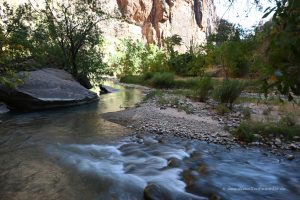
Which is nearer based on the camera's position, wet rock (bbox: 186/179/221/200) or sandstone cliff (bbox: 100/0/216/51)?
wet rock (bbox: 186/179/221/200)

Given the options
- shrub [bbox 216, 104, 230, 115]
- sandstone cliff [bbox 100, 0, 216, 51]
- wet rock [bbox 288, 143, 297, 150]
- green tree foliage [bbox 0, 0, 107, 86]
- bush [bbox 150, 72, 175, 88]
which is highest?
sandstone cliff [bbox 100, 0, 216, 51]

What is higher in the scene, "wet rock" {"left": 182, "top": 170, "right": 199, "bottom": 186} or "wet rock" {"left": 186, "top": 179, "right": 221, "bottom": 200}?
"wet rock" {"left": 182, "top": 170, "right": 199, "bottom": 186}

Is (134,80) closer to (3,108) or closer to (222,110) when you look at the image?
(3,108)

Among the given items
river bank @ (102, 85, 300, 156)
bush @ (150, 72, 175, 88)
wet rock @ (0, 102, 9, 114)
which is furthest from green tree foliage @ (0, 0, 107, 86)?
river bank @ (102, 85, 300, 156)

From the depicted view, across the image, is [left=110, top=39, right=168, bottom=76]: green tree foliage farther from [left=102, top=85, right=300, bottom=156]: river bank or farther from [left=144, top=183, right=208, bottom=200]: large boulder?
[left=144, top=183, right=208, bottom=200]: large boulder

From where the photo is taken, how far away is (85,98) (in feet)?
59.3

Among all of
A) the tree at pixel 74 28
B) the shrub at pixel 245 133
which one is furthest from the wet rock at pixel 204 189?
the tree at pixel 74 28

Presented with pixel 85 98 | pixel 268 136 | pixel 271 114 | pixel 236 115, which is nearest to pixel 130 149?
pixel 268 136

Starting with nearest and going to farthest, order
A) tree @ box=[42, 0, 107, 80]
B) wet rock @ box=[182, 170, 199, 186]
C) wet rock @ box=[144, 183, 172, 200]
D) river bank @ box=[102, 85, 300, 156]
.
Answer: wet rock @ box=[144, 183, 172, 200]
wet rock @ box=[182, 170, 199, 186]
river bank @ box=[102, 85, 300, 156]
tree @ box=[42, 0, 107, 80]

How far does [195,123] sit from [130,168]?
4283 mm

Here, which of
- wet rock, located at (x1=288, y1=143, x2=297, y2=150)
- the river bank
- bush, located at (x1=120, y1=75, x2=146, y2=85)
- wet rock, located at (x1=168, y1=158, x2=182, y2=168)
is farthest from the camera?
bush, located at (x1=120, y1=75, x2=146, y2=85)

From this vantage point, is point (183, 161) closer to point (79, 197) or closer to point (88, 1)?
point (79, 197)

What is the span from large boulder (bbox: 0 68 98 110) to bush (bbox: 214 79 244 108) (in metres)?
8.31

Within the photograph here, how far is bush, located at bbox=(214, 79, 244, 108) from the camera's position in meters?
12.8
